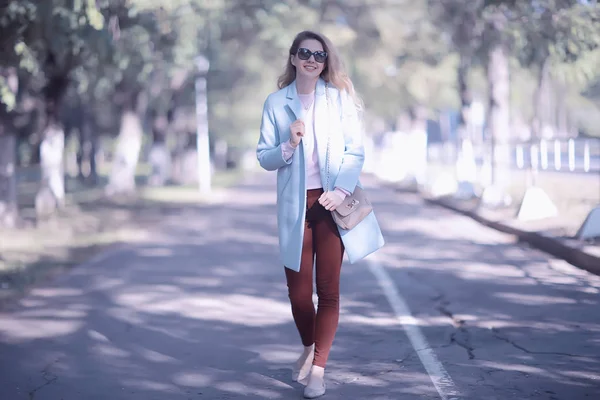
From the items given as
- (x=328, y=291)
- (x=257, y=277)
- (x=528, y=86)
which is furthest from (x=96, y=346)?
(x=528, y=86)

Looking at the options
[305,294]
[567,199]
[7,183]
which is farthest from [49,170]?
[305,294]

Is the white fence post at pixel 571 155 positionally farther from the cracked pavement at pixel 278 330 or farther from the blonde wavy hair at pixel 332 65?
the blonde wavy hair at pixel 332 65

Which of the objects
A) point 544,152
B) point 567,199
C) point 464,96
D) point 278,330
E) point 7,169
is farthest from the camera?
point 464,96

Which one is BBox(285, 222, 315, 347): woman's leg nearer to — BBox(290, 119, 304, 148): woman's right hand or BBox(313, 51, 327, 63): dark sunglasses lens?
BBox(290, 119, 304, 148): woman's right hand

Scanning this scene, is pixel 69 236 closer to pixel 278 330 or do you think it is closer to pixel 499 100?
pixel 499 100

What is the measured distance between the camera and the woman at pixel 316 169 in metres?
5.64

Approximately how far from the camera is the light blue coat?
564 centimetres

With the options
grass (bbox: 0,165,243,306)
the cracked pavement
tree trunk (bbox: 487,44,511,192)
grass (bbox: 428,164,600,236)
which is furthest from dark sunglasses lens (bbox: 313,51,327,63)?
tree trunk (bbox: 487,44,511,192)

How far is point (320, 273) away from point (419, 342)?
1.94m

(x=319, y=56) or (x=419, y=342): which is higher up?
(x=319, y=56)

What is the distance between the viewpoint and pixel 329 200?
5516 mm

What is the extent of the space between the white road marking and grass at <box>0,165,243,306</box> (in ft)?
14.2

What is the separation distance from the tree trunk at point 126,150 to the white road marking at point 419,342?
2242cm

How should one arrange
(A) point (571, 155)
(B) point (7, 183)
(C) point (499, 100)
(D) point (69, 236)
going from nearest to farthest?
(A) point (571, 155), (D) point (69, 236), (B) point (7, 183), (C) point (499, 100)
